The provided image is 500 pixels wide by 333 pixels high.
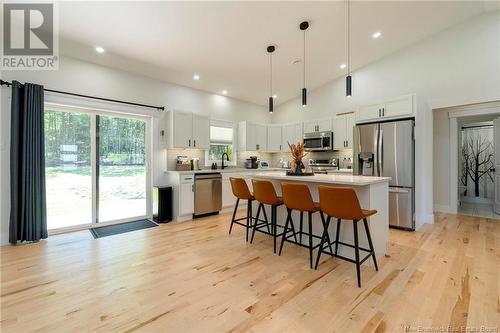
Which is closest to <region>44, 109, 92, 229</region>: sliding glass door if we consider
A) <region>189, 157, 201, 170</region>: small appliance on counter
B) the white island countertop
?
<region>189, 157, 201, 170</region>: small appliance on counter

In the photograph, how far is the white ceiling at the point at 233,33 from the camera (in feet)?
9.91

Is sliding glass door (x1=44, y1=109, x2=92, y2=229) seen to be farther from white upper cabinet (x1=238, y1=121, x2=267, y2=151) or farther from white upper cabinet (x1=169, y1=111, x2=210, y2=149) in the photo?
white upper cabinet (x1=238, y1=121, x2=267, y2=151)

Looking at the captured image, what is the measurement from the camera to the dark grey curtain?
10.4 feet

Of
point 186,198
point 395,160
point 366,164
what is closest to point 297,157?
point 366,164

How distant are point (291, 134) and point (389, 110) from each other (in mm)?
2585

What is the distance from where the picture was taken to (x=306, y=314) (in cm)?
183

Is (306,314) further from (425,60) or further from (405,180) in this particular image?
(425,60)

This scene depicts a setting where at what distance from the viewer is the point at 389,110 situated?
4.21 m

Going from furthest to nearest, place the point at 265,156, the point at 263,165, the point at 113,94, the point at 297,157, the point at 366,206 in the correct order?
the point at 265,156 < the point at 263,165 < the point at 113,94 < the point at 297,157 < the point at 366,206

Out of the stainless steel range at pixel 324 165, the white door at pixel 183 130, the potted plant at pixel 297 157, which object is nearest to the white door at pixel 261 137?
the stainless steel range at pixel 324 165

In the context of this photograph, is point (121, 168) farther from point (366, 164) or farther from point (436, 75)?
point (436, 75)

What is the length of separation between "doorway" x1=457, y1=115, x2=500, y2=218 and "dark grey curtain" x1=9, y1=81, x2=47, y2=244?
868 cm

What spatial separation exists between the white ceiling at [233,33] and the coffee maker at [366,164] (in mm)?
2131

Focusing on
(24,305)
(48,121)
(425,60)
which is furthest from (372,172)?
(48,121)
